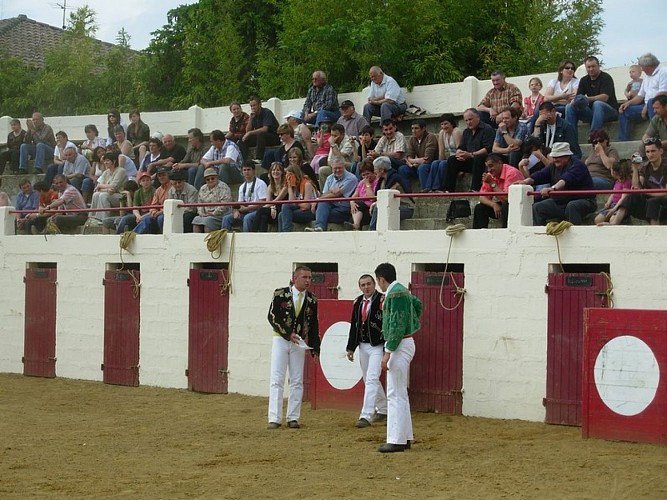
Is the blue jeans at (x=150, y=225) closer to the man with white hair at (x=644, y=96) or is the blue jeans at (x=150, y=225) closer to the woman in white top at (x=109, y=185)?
the woman in white top at (x=109, y=185)

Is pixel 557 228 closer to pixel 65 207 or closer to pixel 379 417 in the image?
pixel 379 417

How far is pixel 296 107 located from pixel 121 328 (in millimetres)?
6356

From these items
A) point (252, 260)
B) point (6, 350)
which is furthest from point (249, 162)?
point (6, 350)

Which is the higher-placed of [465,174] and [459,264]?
[465,174]

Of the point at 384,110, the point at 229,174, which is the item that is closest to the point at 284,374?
the point at 384,110

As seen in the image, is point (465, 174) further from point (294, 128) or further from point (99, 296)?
point (99, 296)

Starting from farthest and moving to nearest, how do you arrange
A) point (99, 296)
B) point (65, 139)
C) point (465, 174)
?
point (65, 139)
point (99, 296)
point (465, 174)

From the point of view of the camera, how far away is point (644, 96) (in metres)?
16.7

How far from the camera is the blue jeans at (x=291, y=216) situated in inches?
674

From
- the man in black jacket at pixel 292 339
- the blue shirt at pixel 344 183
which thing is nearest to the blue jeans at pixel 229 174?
the blue shirt at pixel 344 183

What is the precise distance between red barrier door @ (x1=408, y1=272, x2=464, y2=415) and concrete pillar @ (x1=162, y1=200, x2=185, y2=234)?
4.80 meters

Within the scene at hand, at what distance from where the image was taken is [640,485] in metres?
10.2

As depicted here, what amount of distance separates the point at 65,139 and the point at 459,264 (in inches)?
457

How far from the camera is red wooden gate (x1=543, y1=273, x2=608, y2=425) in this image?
530 inches
